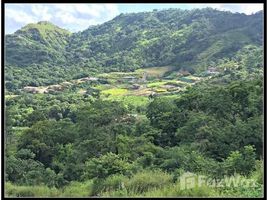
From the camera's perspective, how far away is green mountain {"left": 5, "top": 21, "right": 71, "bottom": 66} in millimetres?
48250

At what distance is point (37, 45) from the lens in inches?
2115

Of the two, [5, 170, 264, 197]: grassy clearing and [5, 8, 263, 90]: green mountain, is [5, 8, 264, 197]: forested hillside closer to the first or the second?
[5, 170, 264, 197]: grassy clearing

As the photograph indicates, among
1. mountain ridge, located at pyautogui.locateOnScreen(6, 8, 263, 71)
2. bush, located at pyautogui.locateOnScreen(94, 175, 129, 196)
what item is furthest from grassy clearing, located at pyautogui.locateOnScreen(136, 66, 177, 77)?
bush, located at pyautogui.locateOnScreen(94, 175, 129, 196)

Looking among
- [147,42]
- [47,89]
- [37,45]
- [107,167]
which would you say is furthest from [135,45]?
[107,167]

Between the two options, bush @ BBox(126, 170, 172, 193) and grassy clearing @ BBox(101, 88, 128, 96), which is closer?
bush @ BBox(126, 170, 172, 193)

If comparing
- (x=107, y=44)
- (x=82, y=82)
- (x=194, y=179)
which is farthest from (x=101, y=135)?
(x=107, y=44)

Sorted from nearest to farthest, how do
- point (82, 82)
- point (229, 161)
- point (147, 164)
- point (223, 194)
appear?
point (223, 194), point (229, 161), point (147, 164), point (82, 82)

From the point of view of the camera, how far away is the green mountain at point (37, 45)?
48.2 m

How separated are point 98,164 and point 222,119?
2226 mm

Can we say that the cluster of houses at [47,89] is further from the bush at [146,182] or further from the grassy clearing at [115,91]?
the bush at [146,182]

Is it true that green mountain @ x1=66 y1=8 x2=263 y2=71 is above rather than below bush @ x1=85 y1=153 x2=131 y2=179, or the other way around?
above

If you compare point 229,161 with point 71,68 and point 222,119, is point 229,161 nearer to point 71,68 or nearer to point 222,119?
point 222,119

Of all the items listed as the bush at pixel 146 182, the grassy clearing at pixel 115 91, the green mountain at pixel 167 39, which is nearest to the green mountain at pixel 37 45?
the green mountain at pixel 167 39

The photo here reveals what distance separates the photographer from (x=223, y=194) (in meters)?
2.99
